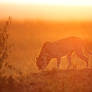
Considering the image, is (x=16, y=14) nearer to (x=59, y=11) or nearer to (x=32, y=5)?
(x=32, y=5)

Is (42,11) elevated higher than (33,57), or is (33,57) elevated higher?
(42,11)

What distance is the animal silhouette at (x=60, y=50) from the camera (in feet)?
6.33

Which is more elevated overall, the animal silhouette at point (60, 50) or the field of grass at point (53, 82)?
the animal silhouette at point (60, 50)

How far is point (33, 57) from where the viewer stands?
1.92 meters

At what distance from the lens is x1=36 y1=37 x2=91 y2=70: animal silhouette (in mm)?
1929

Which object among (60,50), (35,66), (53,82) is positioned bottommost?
(53,82)

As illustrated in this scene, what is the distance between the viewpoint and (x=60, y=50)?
1.95m

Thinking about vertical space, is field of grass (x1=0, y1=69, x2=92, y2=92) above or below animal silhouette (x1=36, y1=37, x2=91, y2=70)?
below

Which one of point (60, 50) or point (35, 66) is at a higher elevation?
point (60, 50)

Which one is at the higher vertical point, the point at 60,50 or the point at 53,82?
the point at 60,50

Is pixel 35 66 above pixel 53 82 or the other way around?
above

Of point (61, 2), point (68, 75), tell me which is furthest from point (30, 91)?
point (61, 2)

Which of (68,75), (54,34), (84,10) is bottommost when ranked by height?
(68,75)

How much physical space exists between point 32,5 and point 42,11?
0.12 meters
